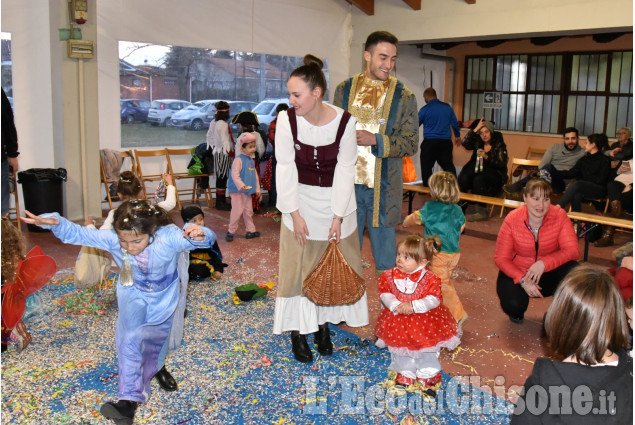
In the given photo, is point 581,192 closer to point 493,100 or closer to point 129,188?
point 493,100

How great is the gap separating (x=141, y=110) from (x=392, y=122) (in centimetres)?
564

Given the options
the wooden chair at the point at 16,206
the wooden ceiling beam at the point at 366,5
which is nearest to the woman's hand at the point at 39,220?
the wooden chair at the point at 16,206

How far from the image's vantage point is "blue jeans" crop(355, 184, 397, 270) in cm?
421

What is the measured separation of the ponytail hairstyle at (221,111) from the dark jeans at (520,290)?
5384 mm

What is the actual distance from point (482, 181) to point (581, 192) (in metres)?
1.39

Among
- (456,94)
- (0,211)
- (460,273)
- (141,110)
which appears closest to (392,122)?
(460,273)

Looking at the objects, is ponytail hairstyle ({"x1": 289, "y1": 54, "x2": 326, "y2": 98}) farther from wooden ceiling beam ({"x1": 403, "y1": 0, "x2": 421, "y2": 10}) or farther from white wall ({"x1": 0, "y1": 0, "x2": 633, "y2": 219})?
wooden ceiling beam ({"x1": 403, "y1": 0, "x2": 421, "y2": 10})

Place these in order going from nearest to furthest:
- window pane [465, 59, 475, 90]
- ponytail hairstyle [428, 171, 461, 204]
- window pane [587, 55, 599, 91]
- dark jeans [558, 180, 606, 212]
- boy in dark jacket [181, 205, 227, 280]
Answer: ponytail hairstyle [428, 171, 461, 204]
boy in dark jacket [181, 205, 227, 280]
dark jeans [558, 180, 606, 212]
window pane [587, 55, 599, 91]
window pane [465, 59, 475, 90]

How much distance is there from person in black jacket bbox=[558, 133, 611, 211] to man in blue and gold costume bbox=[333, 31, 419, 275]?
13.5 ft

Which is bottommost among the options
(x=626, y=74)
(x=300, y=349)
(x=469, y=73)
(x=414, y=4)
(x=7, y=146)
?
(x=300, y=349)

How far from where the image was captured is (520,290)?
453cm

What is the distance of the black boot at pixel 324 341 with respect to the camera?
3980mm

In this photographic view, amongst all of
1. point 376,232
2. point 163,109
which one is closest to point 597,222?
point 376,232


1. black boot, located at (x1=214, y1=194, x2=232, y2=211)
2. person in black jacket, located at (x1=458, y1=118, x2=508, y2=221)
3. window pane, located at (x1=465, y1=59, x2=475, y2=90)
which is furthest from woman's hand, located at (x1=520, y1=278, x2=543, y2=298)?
window pane, located at (x1=465, y1=59, x2=475, y2=90)
